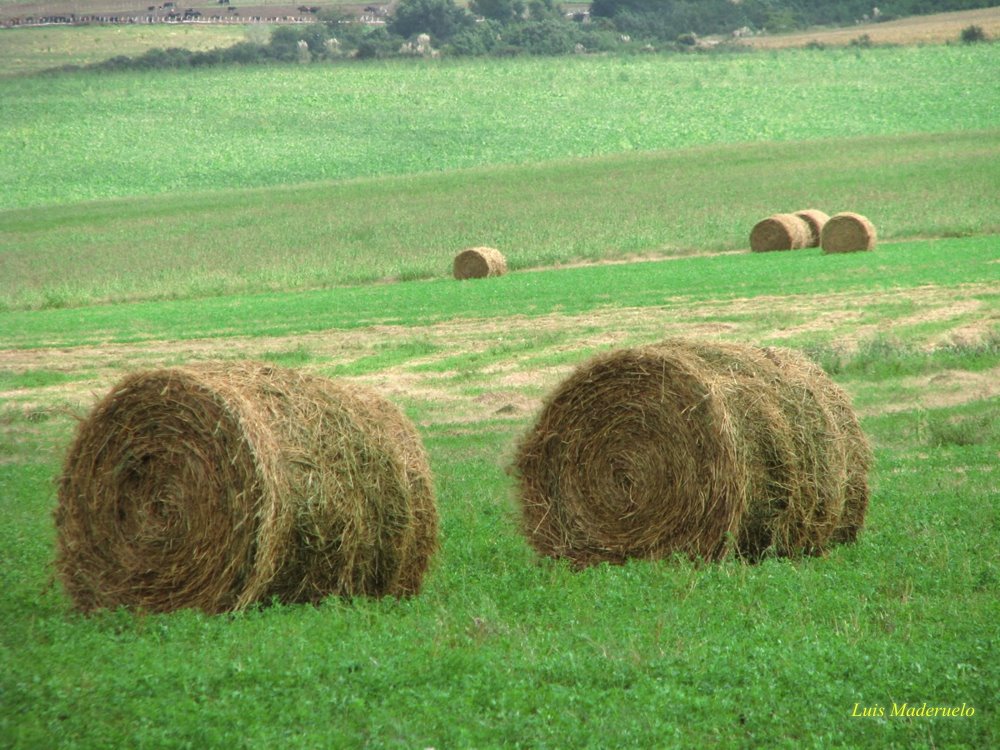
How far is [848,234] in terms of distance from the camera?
34938 millimetres

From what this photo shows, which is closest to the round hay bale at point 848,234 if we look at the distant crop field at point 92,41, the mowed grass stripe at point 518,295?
the mowed grass stripe at point 518,295

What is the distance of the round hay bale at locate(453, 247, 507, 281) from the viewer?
36.1 m

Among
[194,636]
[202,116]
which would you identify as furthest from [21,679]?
[202,116]

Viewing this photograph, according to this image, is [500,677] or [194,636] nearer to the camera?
[500,677]

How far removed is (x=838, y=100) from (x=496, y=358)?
221ft

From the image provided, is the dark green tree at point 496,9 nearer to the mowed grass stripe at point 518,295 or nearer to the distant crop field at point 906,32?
the distant crop field at point 906,32

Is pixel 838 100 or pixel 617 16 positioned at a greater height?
pixel 617 16

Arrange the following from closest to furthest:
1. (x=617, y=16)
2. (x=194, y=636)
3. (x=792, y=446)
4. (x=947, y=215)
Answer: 1. (x=194, y=636)
2. (x=792, y=446)
3. (x=947, y=215)
4. (x=617, y=16)

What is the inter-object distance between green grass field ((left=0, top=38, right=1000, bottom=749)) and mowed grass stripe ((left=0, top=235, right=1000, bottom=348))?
202mm

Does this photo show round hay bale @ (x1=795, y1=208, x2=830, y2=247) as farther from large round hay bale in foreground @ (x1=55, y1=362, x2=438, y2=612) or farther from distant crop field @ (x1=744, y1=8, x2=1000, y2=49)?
distant crop field @ (x1=744, y1=8, x2=1000, y2=49)

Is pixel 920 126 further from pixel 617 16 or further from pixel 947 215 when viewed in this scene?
pixel 617 16

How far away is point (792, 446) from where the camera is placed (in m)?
9.29

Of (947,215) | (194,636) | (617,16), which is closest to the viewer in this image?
(194,636)

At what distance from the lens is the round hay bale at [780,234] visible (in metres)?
37.3
